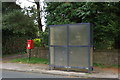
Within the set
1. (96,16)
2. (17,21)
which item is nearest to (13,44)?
(17,21)

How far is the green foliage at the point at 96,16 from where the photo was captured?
29.8 ft

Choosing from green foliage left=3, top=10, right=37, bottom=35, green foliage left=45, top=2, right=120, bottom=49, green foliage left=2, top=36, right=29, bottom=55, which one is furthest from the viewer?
green foliage left=2, top=36, right=29, bottom=55

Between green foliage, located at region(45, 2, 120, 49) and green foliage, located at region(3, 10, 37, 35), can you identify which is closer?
green foliage, located at region(45, 2, 120, 49)

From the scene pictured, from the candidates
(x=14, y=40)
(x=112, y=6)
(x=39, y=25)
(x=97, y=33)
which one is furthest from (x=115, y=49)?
(x=14, y=40)

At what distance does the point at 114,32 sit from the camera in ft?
28.9

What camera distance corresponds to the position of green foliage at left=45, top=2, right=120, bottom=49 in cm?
909

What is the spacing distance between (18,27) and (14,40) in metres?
5.27

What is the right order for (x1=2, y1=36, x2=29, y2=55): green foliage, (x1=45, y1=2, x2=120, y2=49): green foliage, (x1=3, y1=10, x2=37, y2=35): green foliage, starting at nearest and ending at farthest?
(x1=45, y1=2, x2=120, y2=49): green foliage → (x1=3, y1=10, x2=37, y2=35): green foliage → (x1=2, y1=36, x2=29, y2=55): green foliage

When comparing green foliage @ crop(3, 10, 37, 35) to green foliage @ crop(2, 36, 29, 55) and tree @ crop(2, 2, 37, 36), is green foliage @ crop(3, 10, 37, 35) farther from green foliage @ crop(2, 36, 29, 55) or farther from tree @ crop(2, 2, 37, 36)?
green foliage @ crop(2, 36, 29, 55)

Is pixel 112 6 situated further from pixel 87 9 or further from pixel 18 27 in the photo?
pixel 18 27

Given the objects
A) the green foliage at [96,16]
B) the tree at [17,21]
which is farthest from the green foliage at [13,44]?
the green foliage at [96,16]

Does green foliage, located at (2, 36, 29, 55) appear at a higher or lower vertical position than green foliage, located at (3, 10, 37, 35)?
lower

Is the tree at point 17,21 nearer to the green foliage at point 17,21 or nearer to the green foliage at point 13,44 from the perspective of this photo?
the green foliage at point 17,21

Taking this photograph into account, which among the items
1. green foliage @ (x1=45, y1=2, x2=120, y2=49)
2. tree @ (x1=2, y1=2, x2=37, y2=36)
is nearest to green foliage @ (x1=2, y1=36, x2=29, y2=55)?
tree @ (x1=2, y1=2, x2=37, y2=36)
